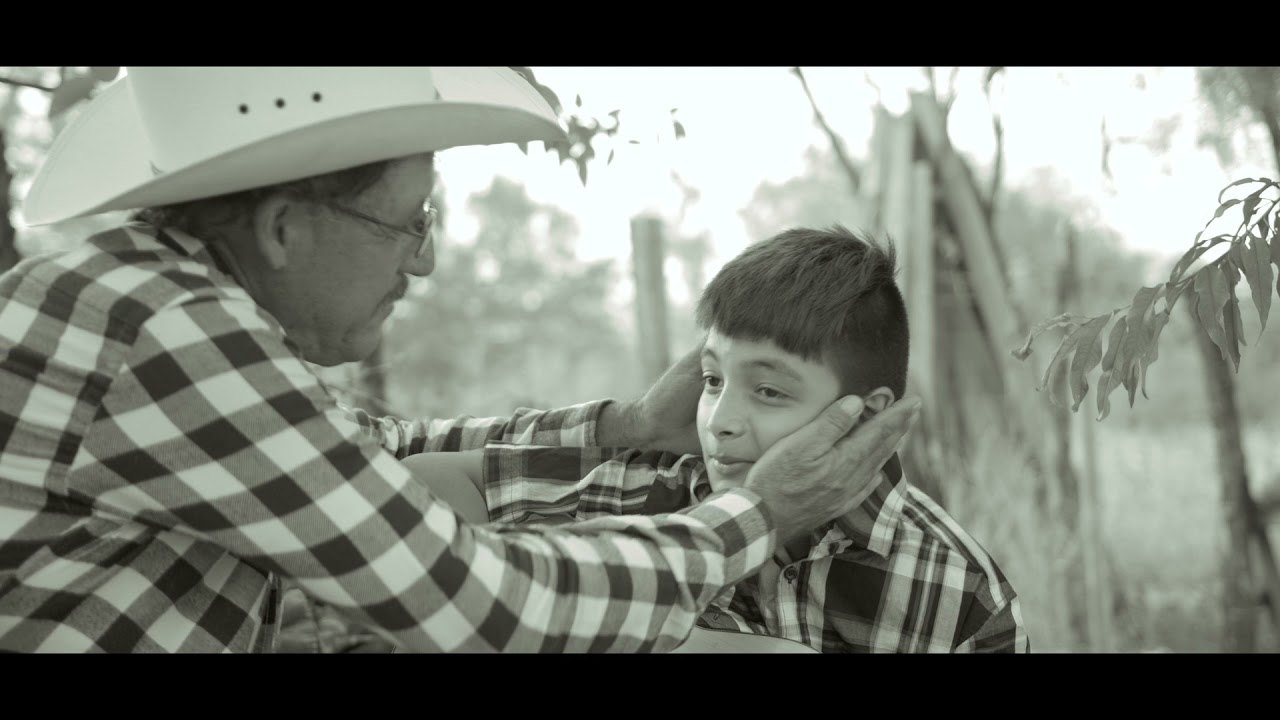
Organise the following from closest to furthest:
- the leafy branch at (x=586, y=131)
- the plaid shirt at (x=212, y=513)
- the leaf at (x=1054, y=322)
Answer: the plaid shirt at (x=212, y=513) → the leaf at (x=1054, y=322) → the leafy branch at (x=586, y=131)

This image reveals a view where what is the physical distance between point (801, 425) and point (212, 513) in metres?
1.07

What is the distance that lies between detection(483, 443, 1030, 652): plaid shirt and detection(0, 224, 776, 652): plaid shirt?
53cm

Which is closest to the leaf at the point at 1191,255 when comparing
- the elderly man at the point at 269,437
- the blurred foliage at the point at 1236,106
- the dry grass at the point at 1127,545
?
the elderly man at the point at 269,437

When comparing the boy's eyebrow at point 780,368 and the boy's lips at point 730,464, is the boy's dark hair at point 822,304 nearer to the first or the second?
the boy's eyebrow at point 780,368

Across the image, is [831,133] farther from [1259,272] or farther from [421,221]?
[421,221]

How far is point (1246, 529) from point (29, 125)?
339 inches

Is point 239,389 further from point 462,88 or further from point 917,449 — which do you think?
point 917,449

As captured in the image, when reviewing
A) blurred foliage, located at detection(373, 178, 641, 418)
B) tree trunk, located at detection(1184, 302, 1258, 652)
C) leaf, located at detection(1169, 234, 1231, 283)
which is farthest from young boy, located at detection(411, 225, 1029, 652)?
blurred foliage, located at detection(373, 178, 641, 418)

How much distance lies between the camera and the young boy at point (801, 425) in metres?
1.97

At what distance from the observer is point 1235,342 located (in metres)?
1.84

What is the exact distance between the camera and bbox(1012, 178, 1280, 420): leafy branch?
1784 millimetres

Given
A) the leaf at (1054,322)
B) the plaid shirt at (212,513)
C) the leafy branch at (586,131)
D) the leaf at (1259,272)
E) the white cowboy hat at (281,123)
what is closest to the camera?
the plaid shirt at (212,513)

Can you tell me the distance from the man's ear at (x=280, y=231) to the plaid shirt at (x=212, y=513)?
0.26 feet

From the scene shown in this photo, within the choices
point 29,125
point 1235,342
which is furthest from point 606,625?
point 29,125
